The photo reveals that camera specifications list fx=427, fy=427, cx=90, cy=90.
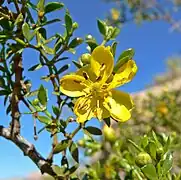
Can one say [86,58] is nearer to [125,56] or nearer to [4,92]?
[125,56]

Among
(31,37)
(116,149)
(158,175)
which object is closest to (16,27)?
(31,37)

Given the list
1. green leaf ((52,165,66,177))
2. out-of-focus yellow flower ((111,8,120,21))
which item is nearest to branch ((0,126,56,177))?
green leaf ((52,165,66,177))

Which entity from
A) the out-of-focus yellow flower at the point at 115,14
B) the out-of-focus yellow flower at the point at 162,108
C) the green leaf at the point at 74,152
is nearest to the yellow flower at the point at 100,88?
the green leaf at the point at 74,152

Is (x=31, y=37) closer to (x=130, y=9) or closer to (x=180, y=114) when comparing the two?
(x=180, y=114)

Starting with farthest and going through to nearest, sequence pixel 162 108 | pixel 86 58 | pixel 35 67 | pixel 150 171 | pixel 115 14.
Result: pixel 115 14 → pixel 162 108 → pixel 35 67 → pixel 86 58 → pixel 150 171

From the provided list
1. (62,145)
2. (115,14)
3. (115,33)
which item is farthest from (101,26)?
(115,14)
